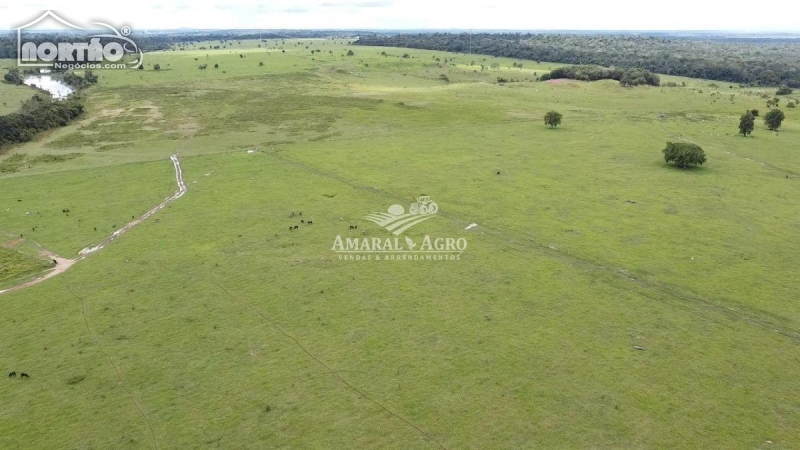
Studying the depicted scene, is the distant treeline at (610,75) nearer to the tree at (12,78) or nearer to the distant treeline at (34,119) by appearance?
the distant treeline at (34,119)

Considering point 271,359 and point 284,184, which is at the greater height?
point 284,184

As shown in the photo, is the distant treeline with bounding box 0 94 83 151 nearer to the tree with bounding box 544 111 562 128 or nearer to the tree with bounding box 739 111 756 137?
the tree with bounding box 544 111 562 128

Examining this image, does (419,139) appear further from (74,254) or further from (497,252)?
(74,254)

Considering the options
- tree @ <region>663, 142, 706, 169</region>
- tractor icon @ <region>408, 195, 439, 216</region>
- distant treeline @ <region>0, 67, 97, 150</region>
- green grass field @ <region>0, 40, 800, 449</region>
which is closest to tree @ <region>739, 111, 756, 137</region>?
green grass field @ <region>0, 40, 800, 449</region>

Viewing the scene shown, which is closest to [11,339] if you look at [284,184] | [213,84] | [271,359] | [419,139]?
[271,359]

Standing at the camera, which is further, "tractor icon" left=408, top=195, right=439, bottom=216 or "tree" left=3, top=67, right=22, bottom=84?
"tree" left=3, top=67, right=22, bottom=84

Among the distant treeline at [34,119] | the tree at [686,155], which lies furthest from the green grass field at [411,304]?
the distant treeline at [34,119]

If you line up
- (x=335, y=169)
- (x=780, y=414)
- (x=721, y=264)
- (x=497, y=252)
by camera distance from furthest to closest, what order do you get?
(x=335, y=169) < (x=497, y=252) < (x=721, y=264) < (x=780, y=414)
